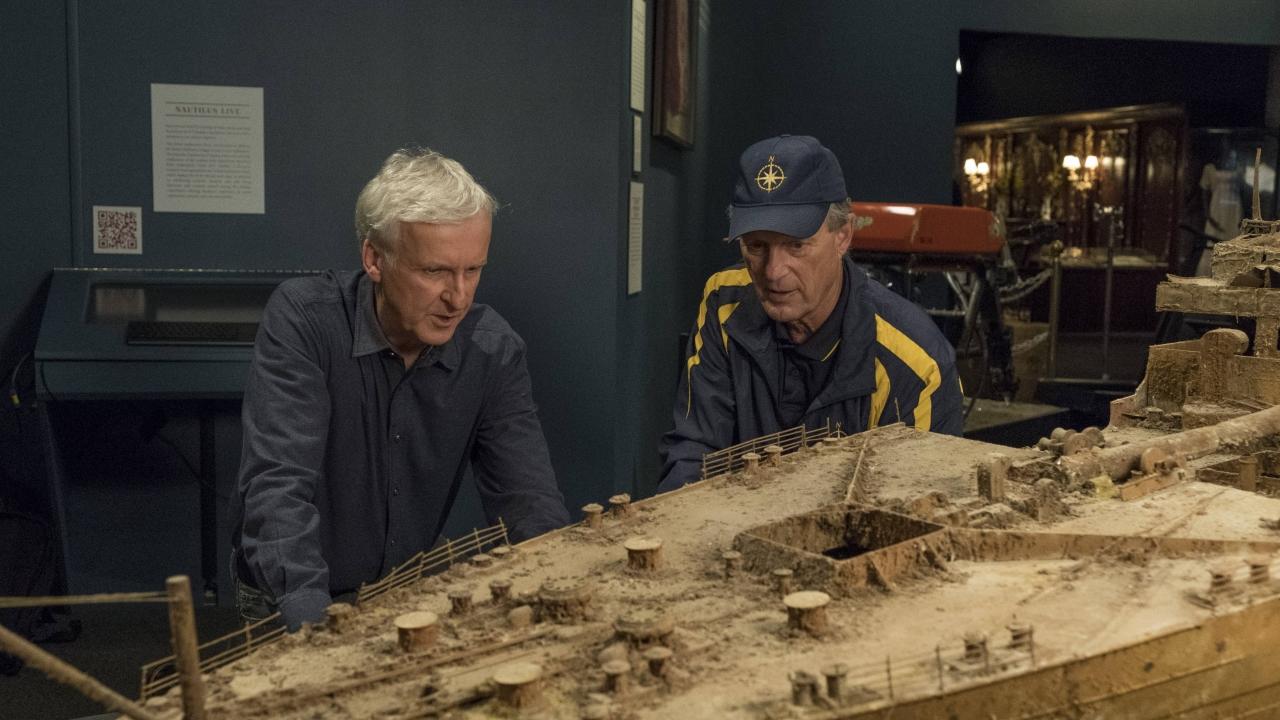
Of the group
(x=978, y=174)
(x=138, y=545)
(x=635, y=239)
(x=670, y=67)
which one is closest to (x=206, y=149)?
(x=138, y=545)

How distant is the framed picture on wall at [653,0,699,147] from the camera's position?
24.2 feet

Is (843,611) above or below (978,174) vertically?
below

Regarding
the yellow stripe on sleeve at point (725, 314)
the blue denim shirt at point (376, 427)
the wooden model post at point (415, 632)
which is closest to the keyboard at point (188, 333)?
the blue denim shirt at point (376, 427)

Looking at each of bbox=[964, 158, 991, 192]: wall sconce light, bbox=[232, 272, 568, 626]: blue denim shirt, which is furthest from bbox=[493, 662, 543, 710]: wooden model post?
bbox=[964, 158, 991, 192]: wall sconce light

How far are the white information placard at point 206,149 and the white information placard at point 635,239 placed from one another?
5.94 feet

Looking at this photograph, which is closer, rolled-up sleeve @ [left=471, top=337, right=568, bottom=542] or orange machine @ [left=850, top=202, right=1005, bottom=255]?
rolled-up sleeve @ [left=471, top=337, right=568, bottom=542]

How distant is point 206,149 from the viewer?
5.98 metres

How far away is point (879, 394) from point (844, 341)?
221 mm

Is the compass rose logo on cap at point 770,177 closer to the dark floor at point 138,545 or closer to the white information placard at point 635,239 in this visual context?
the white information placard at point 635,239

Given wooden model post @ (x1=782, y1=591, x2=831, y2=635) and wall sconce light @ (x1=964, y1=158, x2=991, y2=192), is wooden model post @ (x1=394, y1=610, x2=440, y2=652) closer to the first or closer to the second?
wooden model post @ (x1=782, y1=591, x2=831, y2=635)

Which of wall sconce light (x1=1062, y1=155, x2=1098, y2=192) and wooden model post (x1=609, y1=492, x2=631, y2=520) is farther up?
wall sconce light (x1=1062, y1=155, x2=1098, y2=192)

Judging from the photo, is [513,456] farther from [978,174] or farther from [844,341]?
[978,174]

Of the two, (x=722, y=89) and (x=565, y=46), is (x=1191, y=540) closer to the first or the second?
(x=565, y=46)

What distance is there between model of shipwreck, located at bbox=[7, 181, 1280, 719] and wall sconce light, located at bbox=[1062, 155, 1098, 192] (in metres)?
15.7
